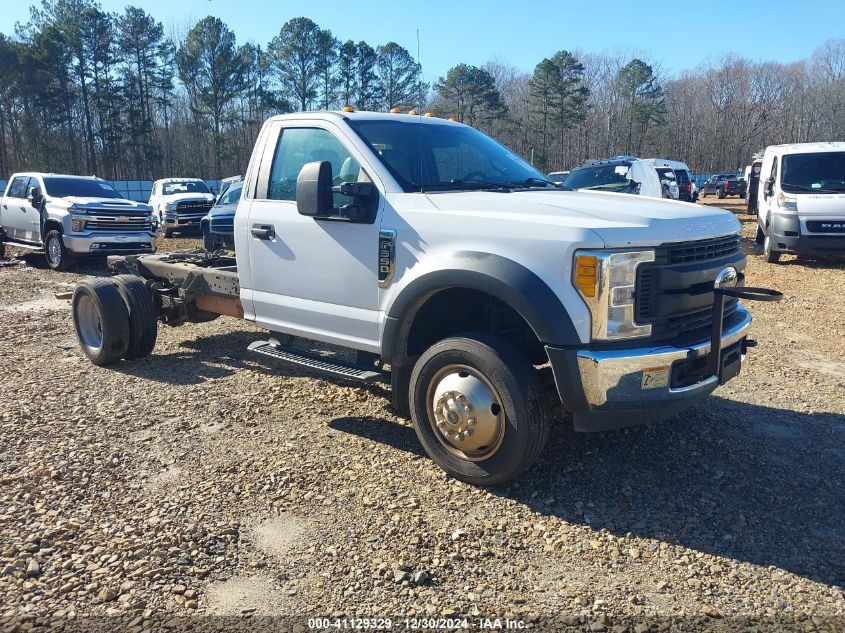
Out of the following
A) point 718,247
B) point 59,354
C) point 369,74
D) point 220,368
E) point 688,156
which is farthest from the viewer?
point 688,156

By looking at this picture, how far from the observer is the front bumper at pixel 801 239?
12.1 meters

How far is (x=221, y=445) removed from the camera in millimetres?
4613

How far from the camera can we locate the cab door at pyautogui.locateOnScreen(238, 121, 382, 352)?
4379mm

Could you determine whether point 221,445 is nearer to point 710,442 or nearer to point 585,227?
point 585,227

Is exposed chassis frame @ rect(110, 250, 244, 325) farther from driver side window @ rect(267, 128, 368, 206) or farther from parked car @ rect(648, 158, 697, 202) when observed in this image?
parked car @ rect(648, 158, 697, 202)

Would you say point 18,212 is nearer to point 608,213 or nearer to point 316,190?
point 316,190

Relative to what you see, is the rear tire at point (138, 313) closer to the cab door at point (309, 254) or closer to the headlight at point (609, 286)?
the cab door at point (309, 254)

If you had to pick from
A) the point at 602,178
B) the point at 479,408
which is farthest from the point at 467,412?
the point at 602,178

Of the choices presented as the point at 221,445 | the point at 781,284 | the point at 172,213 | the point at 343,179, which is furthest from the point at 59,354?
the point at 172,213

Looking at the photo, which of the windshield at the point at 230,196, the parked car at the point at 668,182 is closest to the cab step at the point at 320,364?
the windshield at the point at 230,196

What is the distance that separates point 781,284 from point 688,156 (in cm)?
7029

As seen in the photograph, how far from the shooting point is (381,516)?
12.0 feet

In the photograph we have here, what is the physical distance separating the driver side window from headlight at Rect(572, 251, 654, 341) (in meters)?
1.82

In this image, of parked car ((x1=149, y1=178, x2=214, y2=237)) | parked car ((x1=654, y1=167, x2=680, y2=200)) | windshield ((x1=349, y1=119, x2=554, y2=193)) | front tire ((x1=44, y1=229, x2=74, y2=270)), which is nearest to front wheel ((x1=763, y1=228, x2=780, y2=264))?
parked car ((x1=654, y1=167, x2=680, y2=200))
